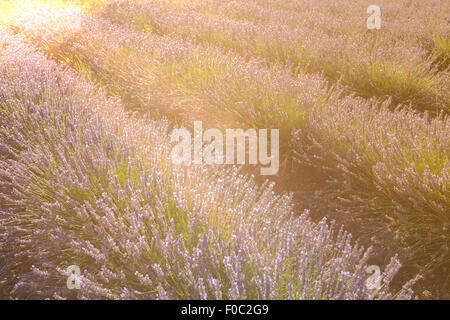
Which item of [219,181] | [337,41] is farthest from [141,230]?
[337,41]

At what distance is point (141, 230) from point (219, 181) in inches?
18.3

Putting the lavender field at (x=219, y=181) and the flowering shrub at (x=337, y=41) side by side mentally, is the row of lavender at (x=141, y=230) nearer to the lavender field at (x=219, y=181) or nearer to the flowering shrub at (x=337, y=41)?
the lavender field at (x=219, y=181)

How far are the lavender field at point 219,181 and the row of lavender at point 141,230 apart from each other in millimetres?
11

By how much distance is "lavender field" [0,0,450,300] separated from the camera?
134 cm

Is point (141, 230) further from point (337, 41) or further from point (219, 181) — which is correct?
point (337, 41)

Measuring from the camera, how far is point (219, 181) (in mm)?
1670

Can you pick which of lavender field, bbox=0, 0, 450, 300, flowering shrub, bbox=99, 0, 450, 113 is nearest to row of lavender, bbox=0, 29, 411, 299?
lavender field, bbox=0, 0, 450, 300

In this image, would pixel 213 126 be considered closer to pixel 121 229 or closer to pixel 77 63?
pixel 121 229

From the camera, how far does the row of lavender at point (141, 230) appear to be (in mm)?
1263

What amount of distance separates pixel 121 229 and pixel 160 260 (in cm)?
24

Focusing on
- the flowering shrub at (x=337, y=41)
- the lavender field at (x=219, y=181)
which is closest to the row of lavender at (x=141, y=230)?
the lavender field at (x=219, y=181)

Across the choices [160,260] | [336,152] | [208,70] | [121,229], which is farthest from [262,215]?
[208,70]

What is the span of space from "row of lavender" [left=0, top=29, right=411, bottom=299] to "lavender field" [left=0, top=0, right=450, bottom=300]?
0.01 metres
